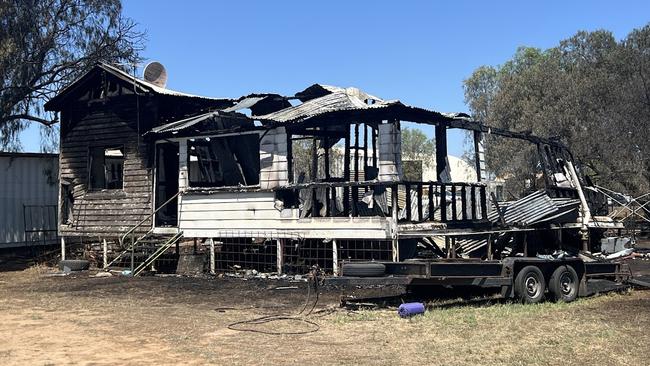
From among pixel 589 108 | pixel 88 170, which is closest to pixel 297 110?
pixel 88 170

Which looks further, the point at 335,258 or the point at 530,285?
the point at 335,258

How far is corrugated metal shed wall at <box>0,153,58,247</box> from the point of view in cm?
2366

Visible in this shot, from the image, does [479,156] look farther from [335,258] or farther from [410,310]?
[410,310]

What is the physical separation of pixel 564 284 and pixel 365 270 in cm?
373

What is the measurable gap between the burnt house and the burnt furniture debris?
4cm

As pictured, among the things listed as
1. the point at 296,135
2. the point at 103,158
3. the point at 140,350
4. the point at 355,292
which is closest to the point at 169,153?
the point at 103,158

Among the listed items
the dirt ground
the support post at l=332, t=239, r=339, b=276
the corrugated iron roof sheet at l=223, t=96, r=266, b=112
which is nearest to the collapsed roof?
the corrugated iron roof sheet at l=223, t=96, r=266, b=112

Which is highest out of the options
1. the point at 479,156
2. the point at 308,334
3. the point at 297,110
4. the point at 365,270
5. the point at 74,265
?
the point at 297,110

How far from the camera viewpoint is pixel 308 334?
8.85 meters

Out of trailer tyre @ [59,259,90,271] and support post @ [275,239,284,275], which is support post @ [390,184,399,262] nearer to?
support post @ [275,239,284,275]

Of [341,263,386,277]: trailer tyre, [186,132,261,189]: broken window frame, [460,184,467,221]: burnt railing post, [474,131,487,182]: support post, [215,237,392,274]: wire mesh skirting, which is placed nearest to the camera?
[341,263,386,277]: trailer tyre

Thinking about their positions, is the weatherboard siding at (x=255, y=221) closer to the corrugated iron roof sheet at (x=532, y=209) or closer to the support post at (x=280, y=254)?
the support post at (x=280, y=254)

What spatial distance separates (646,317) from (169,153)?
45.4ft

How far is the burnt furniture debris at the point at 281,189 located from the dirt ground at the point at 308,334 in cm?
287
